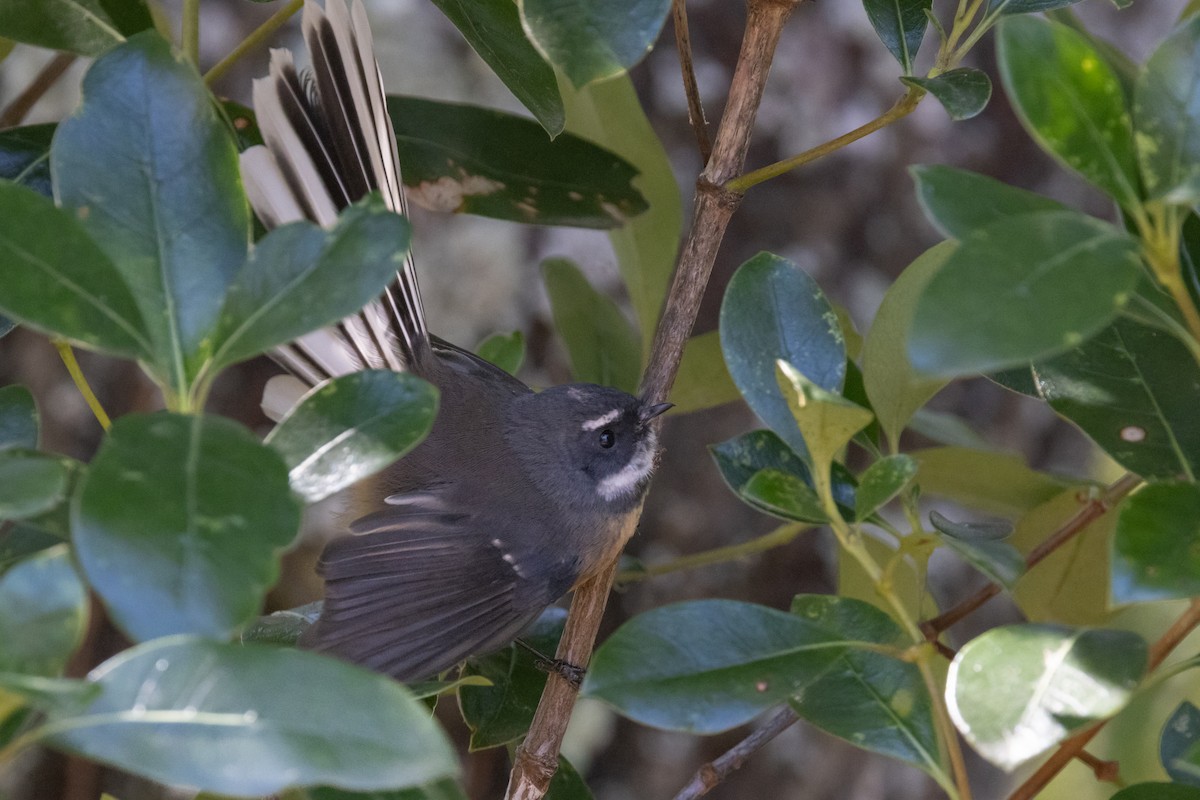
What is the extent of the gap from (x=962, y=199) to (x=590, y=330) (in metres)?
1.11

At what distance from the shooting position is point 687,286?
1299 millimetres

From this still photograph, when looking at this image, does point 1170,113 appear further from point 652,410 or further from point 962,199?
point 652,410

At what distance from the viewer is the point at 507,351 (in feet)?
5.62

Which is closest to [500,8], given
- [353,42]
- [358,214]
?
[353,42]

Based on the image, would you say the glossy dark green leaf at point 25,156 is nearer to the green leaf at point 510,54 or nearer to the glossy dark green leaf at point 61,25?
the glossy dark green leaf at point 61,25

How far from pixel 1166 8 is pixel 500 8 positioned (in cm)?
226

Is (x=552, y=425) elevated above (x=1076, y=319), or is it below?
below

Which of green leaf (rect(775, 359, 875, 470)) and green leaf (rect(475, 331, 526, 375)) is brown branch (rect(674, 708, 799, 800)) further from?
green leaf (rect(475, 331, 526, 375))

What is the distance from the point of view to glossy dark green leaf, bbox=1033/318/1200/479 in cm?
91

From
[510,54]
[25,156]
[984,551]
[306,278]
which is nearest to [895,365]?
[984,551]

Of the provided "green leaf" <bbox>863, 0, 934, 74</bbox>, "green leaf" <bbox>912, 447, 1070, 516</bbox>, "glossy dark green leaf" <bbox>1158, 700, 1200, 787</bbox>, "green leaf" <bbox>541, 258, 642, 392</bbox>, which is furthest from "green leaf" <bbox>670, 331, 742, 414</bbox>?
"glossy dark green leaf" <bbox>1158, 700, 1200, 787</bbox>

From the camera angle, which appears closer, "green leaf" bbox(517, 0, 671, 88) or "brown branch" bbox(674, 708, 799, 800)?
"green leaf" bbox(517, 0, 671, 88)

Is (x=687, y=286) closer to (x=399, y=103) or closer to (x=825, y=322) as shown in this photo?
(x=825, y=322)

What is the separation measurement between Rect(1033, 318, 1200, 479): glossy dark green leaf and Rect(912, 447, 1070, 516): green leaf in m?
0.62
